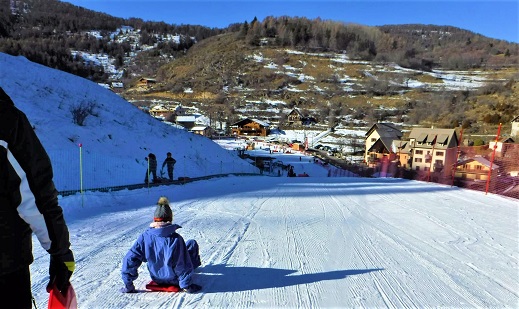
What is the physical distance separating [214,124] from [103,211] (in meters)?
72.7

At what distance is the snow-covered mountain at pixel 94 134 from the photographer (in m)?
13.5

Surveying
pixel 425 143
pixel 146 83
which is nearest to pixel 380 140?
pixel 425 143

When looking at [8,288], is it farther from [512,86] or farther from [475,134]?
A: [512,86]

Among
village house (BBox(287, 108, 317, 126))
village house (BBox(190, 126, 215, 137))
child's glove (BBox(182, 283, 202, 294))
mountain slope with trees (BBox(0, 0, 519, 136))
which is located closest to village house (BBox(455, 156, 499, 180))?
child's glove (BBox(182, 283, 202, 294))

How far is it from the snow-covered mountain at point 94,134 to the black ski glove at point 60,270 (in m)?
9.13

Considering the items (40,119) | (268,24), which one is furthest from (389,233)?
(268,24)

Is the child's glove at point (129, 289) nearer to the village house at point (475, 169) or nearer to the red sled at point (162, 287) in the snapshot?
the red sled at point (162, 287)

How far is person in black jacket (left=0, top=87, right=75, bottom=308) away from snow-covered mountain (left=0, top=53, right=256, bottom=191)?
924 centimetres

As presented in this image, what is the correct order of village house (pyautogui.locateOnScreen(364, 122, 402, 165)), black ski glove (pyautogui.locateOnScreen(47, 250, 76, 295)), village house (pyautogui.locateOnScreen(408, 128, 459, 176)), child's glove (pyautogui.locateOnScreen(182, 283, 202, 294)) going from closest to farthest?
black ski glove (pyautogui.locateOnScreen(47, 250, 76, 295)) → child's glove (pyautogui.locateOnScreen(182, 283, 202, 294)) → village house (pyautogui.locateOnScreen(408, 128, 459, 176)) → village house (pyautogui.locateOnScreen(364, 122, 402, 165))

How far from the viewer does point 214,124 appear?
79625 millimetres

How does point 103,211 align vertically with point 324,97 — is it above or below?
below

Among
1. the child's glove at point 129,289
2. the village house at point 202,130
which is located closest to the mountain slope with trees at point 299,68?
the village house at point 202,130

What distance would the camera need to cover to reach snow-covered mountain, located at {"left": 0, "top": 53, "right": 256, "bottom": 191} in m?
13.5

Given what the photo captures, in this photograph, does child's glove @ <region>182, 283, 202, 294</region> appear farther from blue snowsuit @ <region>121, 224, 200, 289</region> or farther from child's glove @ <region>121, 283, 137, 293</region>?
child's glove @ <region>121, 283, 137, 293</region>
